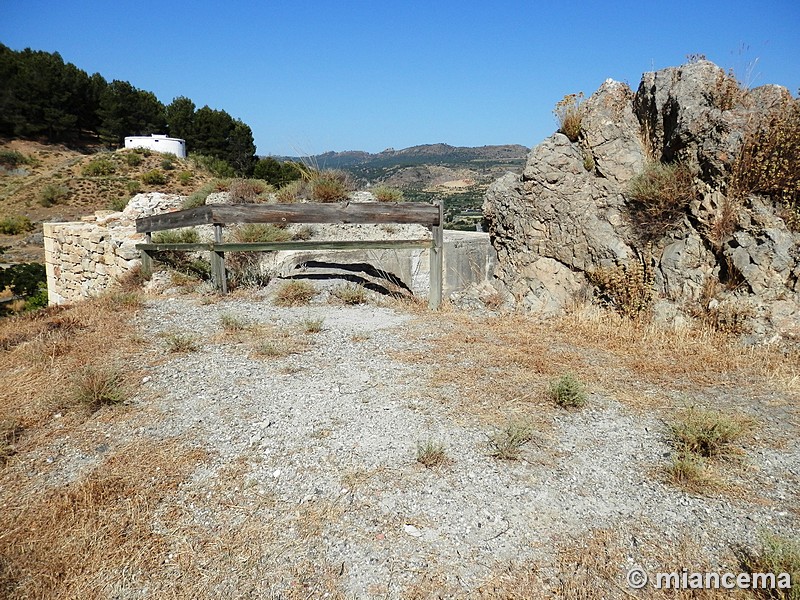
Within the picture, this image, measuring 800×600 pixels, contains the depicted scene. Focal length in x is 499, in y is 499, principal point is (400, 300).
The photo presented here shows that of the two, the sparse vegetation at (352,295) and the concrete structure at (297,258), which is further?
the concrete structure at (297,258)

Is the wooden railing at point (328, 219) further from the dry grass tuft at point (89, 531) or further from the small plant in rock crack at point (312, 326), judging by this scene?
the dry grass tuft at point (89, 531)

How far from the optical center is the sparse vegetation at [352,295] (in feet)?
26.5

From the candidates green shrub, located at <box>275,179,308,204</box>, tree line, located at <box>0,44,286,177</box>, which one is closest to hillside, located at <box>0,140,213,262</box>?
tree line, located at <box>0,44,286,177</box>

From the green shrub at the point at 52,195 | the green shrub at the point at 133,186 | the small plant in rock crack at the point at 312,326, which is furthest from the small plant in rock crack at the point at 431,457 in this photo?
the green shrub at the point at 52,195

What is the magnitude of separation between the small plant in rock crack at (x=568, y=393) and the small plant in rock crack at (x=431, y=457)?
1.32 meters

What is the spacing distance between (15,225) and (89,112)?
24653 mm

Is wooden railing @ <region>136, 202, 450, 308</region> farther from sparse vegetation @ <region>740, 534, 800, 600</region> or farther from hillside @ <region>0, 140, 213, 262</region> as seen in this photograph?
hillside @ <region>0, 140, 213, 262</region>

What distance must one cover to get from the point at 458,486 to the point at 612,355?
3169 millimetres

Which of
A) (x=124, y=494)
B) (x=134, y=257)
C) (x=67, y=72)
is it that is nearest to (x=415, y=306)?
(x=124, y=494)

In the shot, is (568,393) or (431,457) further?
(568,393)

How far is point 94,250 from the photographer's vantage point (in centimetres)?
1121

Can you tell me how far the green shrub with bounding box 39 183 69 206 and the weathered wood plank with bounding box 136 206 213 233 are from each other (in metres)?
26.3

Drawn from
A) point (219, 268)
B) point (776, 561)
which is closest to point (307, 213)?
point (219, 268)

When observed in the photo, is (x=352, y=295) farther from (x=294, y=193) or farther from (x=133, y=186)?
(x=133, y=186)
